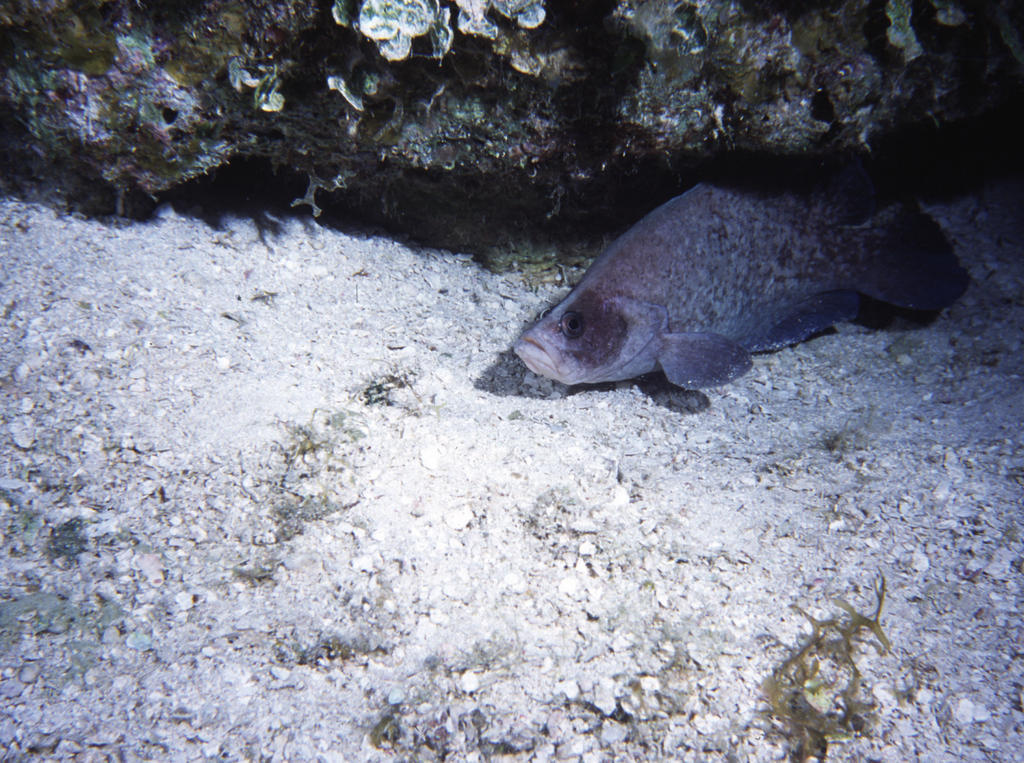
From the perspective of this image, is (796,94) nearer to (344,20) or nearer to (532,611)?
(344,20)

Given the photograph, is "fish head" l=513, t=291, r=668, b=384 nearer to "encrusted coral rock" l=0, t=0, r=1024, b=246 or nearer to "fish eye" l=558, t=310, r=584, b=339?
"fish eye" l=558, t=310, r=584, b=339

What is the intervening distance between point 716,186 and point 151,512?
11.4ft

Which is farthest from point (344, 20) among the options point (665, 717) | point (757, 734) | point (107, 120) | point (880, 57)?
point (757, 734)

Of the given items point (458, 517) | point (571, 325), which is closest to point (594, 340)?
point (571, 325)

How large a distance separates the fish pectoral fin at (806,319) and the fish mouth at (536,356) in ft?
4.82

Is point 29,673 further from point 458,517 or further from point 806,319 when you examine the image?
point 806,319

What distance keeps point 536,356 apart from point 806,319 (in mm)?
1953

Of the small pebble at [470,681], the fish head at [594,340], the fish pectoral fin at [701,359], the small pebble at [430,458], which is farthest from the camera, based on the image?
the fish pectoral fin at [701,359]

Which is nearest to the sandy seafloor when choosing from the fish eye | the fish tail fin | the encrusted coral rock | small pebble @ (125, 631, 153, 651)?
small pebble @ (125, 631, 153, 651)

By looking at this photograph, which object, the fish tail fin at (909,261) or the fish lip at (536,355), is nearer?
the fish lip at (536,355)

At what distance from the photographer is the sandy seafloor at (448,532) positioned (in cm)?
175

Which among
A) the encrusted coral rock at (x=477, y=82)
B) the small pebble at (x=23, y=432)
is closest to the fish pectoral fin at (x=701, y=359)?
the encrusted coral rock at (x=477, y=82)

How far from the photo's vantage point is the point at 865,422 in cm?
277

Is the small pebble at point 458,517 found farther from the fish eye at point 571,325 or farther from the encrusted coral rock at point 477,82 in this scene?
the encrusted coral rock at point 477,82
